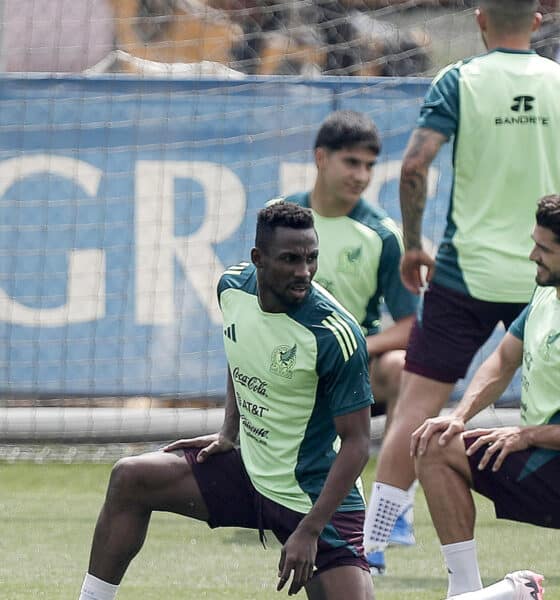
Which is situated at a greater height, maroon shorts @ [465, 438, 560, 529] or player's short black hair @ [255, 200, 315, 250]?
player's short black hair @ [255, 200, 315, 250]

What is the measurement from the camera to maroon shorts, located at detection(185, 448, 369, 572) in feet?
13.9

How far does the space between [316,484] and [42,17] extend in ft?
18.9

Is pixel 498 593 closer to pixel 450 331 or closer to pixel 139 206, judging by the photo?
pixel 450 331

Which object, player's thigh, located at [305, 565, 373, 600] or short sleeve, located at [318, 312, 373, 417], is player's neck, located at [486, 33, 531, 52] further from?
player's thigh, located at [305, 565, 373, 600]

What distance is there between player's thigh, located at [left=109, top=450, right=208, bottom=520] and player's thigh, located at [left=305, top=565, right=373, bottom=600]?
0.42 metres

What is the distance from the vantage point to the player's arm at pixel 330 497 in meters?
3.98

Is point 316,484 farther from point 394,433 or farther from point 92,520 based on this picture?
point 92,520

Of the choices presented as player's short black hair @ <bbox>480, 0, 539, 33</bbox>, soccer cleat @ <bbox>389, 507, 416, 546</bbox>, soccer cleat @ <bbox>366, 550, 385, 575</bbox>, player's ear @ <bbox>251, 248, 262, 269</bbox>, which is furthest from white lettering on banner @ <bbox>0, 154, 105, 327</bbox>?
player's ear @ <bbox>251, 248, 262, 269</bbox>

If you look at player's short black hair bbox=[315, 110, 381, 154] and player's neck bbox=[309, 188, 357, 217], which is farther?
player's neck bbox=[309, 188, 357, 217]

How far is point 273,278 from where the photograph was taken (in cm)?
421

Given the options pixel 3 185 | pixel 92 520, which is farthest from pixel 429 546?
pixel 3 185

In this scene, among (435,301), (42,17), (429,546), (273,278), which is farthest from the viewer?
(42,17)

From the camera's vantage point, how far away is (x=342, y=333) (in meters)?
4.20

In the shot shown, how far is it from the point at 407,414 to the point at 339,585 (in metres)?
1.54
